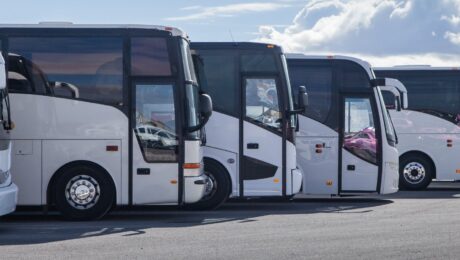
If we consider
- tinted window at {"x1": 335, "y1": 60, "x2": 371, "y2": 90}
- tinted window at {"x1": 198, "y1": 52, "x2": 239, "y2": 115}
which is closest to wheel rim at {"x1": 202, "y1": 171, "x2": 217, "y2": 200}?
tinted window at {"x1": 198, "y1": 52, "x2": 239, "y2": 115}

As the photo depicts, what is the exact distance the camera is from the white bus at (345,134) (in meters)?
20.1

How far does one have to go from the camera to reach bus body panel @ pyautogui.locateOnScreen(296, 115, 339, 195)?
20062 mm

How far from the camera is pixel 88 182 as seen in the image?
15648 millimetres

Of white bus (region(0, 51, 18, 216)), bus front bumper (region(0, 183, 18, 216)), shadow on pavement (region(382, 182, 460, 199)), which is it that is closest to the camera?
bus front bumper (region(0, 183, 18, 216))

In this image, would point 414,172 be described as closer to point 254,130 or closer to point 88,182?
point 254,130

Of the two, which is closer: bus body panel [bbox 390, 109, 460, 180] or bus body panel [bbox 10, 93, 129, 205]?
bus body panel [bbox 10, 93, 129, 205]

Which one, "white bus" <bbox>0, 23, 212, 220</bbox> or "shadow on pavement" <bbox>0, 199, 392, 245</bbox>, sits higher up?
"white bus" <bbox>0, 23, 212, 220</bbox>

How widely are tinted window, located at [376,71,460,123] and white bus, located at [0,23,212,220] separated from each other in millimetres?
9802

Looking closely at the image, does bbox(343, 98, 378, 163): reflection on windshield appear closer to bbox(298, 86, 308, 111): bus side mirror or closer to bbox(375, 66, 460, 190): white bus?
bbox(298, 86, 308, 111): bus side mirror

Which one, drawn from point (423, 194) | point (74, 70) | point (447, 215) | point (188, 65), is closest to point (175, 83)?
point (188, 65)

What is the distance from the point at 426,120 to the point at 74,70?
1108cm

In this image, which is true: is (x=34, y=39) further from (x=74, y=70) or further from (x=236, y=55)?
(x=236, y=55)

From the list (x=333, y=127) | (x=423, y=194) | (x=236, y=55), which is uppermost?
(x=236, y=55)

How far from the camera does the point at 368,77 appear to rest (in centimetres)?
2050
